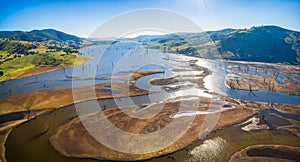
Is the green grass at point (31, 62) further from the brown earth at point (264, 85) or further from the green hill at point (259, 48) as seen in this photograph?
the green hill at point (259, 48)

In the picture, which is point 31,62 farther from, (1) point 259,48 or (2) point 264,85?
(1) point 259,48

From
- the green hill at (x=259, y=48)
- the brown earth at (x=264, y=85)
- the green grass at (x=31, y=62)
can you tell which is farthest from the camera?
the green hill at (x=259, y=48)

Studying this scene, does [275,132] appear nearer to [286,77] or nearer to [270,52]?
[286,77]

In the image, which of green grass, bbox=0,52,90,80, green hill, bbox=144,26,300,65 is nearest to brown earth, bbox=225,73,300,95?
green hill, bbox=144,26,300,65

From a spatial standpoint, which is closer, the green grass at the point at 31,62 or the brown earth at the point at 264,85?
the brown earth at the point at 264,85

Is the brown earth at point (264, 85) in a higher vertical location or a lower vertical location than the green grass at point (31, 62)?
lower

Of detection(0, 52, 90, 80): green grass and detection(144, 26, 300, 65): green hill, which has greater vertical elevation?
detection(144, 26, 300, 65): green hill

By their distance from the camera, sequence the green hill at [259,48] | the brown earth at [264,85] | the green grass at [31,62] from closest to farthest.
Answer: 1. the brown earth at [264,85]
2. the green grass at [31,62]
3. the green hill at [259,48]

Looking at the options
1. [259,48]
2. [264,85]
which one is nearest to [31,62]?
[264,85]

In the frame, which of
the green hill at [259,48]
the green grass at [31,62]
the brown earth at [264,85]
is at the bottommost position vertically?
the brown earth at [264,85]

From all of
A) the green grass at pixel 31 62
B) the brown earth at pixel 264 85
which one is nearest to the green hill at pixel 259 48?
the brown earth at pixel 264 85

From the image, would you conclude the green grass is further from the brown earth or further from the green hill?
the green hill

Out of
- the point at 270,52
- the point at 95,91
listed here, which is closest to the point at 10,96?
the point at 95,91
